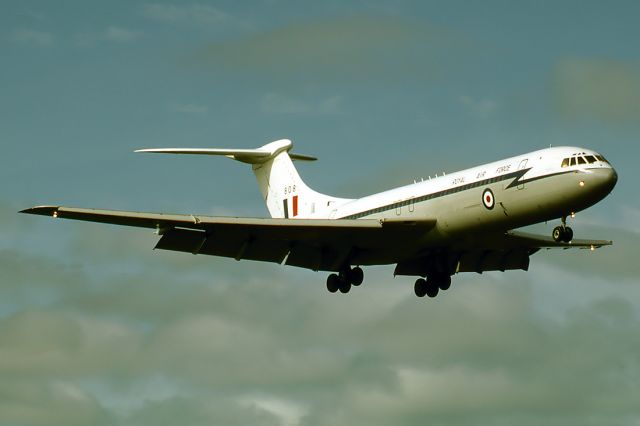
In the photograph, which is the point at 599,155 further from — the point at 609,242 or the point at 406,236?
the point at 609,242

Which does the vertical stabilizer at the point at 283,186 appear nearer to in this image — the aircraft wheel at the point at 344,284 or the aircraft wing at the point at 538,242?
the aircraft wheel at the point at 344,284

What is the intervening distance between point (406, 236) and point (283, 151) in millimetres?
11283

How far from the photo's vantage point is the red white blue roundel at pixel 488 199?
38.2 meters

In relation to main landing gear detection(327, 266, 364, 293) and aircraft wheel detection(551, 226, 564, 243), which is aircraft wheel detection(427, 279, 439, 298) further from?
aircraft wheel detection(551, 226, 564, 243)

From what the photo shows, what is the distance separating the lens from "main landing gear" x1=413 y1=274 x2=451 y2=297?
147ft

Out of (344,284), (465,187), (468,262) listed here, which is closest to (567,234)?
(465,187)

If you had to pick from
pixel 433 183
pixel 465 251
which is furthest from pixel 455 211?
pixel 465 251

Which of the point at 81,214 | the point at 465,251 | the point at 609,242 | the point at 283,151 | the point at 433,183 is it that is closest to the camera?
the point at 81,214

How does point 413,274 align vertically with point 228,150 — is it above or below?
below

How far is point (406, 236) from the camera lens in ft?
134

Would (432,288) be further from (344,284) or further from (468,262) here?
(344,284)

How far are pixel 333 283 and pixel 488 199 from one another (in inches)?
321

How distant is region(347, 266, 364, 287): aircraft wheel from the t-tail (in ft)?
17.2

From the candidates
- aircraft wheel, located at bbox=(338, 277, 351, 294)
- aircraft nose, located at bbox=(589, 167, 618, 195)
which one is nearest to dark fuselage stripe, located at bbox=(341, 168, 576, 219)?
aircraft nose, located at bbox=(589, 167, 618, 195)
